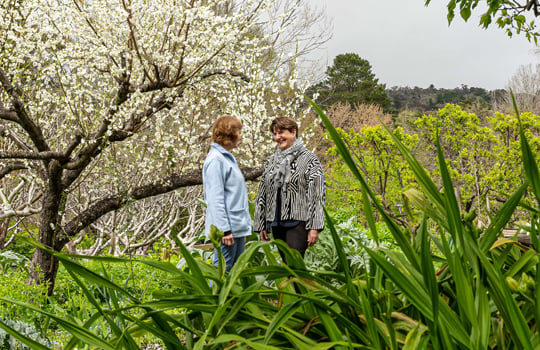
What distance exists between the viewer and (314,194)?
4.08 meters

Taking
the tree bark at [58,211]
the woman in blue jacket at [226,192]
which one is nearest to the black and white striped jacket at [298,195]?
the woman in blue jacket at [226,192]

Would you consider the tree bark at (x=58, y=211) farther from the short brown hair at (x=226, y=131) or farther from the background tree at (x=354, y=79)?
the background tree at (x=354, y=79)

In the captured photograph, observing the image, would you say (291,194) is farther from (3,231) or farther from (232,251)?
(3,231)

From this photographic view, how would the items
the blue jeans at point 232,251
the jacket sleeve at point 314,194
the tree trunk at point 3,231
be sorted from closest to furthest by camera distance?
1. the blue jeans at point 232,251
2. the jacket sleeve at point 314,194
3. the tree trunk at point 3,231

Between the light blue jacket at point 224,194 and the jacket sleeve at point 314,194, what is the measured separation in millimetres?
503

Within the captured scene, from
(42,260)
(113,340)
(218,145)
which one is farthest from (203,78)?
(113,340)

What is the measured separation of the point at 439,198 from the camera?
3.23ft

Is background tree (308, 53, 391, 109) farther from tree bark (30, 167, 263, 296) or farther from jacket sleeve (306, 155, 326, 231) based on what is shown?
jacket sleeve (306, 155, 326, 231)

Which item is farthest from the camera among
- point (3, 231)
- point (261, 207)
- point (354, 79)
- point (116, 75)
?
point (354, 79)

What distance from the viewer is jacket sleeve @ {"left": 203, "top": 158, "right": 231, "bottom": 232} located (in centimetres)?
370

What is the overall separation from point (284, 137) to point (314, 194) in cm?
55

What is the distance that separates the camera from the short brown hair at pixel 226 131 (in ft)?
13.0

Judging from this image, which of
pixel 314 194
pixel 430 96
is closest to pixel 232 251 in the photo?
pixel 314 194

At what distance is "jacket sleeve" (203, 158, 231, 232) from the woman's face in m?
0.65
